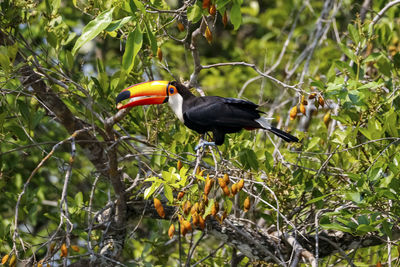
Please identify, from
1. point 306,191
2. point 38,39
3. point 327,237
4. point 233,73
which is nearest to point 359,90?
point 306,191

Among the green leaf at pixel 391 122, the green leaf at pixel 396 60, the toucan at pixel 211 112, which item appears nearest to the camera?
the green leaf at pixel 391 122

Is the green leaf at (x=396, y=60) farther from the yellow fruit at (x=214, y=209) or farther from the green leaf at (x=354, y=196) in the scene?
the yellow fruit at (x=214, y=209)

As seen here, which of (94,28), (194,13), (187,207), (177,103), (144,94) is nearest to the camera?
(94,28)

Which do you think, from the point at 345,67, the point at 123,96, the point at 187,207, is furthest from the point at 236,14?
the point at 345,67

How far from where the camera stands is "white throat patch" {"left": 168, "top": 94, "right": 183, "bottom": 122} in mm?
3850

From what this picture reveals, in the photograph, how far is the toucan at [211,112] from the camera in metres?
3.68

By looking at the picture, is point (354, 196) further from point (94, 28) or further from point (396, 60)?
point (94, 28)

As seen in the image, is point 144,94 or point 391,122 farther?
point 144,94

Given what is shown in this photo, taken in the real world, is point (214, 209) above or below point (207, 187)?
below

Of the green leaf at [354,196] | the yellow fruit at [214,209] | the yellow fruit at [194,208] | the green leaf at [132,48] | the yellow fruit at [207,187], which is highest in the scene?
the green leaf at [132,48]

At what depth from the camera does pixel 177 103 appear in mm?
3861

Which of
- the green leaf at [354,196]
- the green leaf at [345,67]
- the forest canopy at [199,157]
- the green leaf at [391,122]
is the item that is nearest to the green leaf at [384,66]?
the forest canopy at [199,157]

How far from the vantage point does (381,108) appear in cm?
378

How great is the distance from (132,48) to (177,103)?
56.5 inches
